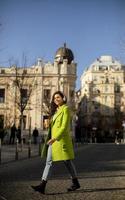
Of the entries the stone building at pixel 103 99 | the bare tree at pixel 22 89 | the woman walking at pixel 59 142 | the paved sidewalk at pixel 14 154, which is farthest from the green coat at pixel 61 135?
the stone building at pixel 103 99

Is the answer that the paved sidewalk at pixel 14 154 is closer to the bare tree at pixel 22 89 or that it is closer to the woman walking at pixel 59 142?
the bare tree at pixel 22 89

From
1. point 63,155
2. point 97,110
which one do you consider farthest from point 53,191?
point 97,110

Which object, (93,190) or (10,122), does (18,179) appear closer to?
(93,190)

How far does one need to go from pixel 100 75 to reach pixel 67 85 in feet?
267

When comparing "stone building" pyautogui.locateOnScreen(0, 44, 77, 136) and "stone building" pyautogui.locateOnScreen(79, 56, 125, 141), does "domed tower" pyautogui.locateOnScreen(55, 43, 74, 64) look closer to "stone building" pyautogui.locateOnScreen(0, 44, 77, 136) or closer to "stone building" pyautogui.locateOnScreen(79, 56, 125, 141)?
"stone building" pyautogui.locateOnScreen(0, 44, 77, 136)

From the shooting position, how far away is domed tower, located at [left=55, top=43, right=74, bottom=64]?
269ft

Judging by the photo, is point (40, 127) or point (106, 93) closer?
point (40, 127)

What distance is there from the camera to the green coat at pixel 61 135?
9828 millimetres

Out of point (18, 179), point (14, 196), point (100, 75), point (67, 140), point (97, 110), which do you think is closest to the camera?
point (14, 196)

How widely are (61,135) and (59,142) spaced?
0.45ft

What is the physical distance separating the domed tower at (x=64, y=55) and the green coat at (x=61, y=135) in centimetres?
7058

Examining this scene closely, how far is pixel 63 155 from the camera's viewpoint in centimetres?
980

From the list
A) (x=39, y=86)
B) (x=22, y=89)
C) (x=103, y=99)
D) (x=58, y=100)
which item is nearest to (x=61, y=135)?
(x=58, y=100)

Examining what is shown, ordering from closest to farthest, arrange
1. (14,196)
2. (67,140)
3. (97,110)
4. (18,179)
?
(14,196) → (67,140) → (18,179) → (97,110)
